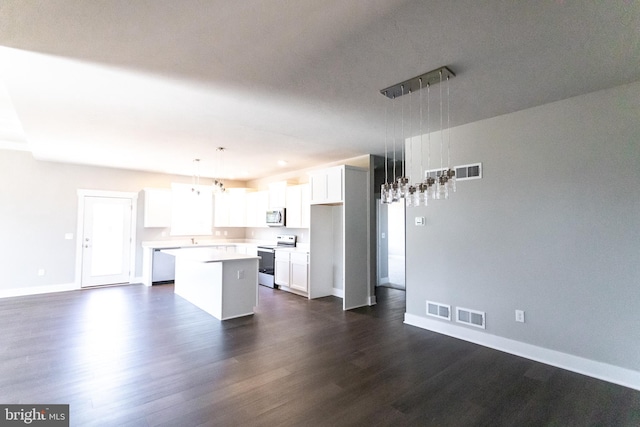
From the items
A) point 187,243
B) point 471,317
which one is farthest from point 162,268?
point 471,317

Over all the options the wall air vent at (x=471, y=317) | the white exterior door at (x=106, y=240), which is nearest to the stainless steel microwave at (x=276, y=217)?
the white exterior door at (x=106, y=240)

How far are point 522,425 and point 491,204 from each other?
2.26m

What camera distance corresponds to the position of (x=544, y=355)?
124 inches

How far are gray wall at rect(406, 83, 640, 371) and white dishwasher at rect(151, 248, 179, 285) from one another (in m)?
6.08

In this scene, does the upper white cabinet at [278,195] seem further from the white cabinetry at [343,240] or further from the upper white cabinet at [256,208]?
the white cabinetry at [343,240]

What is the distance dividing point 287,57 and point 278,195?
489cm

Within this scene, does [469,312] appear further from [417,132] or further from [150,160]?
[150,160]

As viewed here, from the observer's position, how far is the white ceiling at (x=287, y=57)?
5.95ft

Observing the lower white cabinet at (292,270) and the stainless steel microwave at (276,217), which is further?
the stainless steel microwave at (276,217)

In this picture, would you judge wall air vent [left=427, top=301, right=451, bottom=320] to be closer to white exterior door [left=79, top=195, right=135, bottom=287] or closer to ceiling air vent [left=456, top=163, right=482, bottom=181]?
ceiling air vent [left=456, top=163, right=482, bottom=181]

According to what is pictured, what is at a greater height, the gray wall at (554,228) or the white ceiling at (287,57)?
the white ceiling at (287,57)

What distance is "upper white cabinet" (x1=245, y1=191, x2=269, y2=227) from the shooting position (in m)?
7.55

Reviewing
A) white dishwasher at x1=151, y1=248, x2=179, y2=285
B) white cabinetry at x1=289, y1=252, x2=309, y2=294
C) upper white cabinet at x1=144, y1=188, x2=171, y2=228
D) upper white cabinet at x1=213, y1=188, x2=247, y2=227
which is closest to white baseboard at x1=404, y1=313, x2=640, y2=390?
white cabinetry at x1=289, y1=252, x2=309, y2=294

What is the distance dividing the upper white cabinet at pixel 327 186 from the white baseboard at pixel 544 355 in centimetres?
240
